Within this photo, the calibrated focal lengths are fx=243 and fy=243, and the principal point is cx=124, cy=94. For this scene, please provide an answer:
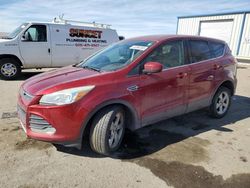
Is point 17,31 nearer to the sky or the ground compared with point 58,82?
nearer to the sky

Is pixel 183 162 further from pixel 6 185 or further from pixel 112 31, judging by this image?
pixel 112 31

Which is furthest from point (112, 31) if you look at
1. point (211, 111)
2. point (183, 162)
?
point (183, 162)

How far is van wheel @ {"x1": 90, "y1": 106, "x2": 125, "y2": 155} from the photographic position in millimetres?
3291

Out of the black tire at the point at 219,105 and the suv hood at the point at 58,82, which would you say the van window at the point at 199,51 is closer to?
the black tire at the point at 219,105

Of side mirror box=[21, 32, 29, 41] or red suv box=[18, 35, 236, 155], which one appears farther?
side mirror box=[21, 32, 29, 41]

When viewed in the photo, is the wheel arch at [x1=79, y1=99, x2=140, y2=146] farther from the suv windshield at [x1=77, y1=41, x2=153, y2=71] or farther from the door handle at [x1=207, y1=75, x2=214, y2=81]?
the door handle at [x1=207, y1=75, x2=214, y2=81]

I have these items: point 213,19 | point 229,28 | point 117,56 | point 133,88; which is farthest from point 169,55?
point 213,19

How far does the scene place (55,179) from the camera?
296 centimetres

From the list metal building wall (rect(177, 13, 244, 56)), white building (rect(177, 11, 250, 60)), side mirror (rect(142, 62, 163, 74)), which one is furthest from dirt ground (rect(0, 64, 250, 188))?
metal building wall (rect(177, 13, 244, 56))

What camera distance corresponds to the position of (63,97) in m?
3.06

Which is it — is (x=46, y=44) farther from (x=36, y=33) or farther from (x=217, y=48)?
(x=217, y=48)

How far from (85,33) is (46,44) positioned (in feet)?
6.80

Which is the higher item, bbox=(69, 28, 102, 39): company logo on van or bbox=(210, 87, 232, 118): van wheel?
bbox=(69, 28, 102, 39): company logo on van

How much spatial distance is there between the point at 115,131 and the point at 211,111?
265cm
